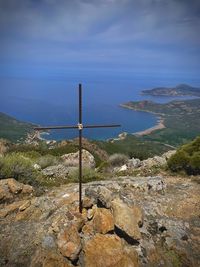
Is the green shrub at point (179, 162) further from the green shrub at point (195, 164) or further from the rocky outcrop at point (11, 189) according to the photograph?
the rocky outcrop at point (11, 189)

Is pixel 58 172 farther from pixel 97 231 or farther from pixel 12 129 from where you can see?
pixel 12 129

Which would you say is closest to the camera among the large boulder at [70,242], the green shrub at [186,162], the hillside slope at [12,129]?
the large boulder at [70,242]

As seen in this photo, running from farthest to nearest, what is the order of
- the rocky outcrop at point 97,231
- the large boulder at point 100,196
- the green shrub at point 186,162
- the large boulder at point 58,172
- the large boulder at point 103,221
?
the green shrub at point 186,162 < the large boulder at point 58,172 < the large boulder at point 100,196 < the large boulder at point 103,221 < the rocky outcrop at point 97,231

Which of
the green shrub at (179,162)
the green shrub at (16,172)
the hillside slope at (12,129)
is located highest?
the green shrub at (16,172)

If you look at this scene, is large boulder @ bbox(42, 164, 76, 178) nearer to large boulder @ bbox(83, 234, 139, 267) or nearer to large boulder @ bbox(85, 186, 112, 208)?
large boulder @ bbox(85, 186, 112, 208)

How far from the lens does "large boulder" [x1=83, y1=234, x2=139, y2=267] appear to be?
8.30 meters

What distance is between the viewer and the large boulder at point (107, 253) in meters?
8.30

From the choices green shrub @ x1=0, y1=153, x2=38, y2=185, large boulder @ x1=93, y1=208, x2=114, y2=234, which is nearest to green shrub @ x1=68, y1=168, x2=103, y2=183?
green shrub @ x1=0, y1=153, x2=38, y2=185

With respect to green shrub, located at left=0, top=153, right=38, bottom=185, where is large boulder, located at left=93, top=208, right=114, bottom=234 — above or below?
below

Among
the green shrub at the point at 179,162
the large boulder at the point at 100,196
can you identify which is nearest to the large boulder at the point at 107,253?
the large boulder at the point at 100,196

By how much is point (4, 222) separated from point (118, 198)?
3.61m

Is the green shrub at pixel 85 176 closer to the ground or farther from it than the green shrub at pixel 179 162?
closer to the ground

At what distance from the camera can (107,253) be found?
27.8 feet

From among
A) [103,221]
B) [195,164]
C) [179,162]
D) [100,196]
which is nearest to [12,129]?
[179,162]
